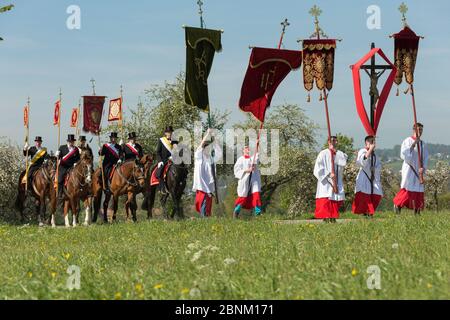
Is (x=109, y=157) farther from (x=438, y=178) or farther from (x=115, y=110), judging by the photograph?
(x=438, y=178)

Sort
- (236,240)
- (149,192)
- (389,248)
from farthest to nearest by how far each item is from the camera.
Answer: (149,192) → (236,240) → (389,248)

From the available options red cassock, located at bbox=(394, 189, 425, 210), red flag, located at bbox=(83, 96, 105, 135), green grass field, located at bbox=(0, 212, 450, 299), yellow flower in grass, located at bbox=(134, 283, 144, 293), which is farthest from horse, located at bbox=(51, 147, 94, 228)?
yellow flower in grass, located at bbox=(134, 283, 144, 293)

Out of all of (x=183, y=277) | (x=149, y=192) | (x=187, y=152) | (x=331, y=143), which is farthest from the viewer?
(x=149, y=192)

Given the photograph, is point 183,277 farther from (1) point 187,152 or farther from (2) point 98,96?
(2) point 98,96

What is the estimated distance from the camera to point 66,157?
26.8 meters

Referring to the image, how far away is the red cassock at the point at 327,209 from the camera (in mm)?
20797

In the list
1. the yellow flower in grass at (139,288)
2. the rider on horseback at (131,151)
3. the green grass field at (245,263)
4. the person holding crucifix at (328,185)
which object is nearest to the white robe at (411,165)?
the person holding crucifix at (328,185)

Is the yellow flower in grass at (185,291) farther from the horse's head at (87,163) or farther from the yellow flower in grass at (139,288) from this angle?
the horse's head at (87,163)

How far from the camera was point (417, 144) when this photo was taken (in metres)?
22.8

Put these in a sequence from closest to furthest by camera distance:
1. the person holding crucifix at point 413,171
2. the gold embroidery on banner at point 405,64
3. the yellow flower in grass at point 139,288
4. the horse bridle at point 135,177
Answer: the yellow flower in grass at point 139,288
the gold embroidery on banner at point 405,64
the person holding crucifix at point 413,171
the horse bridle at point 135,177

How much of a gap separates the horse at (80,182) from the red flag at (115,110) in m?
3.56

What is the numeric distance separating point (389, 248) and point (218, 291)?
13.5 ft
